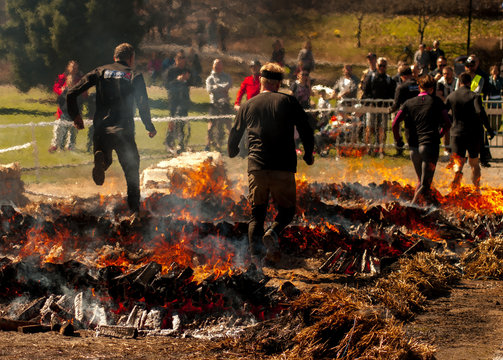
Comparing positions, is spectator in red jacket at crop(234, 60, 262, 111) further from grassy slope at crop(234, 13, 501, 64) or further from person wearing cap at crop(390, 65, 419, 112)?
grassy slope at crop(234, 13, 501, 64)

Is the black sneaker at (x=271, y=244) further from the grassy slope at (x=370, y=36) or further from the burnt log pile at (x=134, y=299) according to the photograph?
the grassy slope at (x=370, y=36)

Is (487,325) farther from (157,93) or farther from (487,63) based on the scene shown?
(487,63)

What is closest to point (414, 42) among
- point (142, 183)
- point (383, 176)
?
point (383, 176)

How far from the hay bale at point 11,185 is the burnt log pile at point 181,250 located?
112 cm

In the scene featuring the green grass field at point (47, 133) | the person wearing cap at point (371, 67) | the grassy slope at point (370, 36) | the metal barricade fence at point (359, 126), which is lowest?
the green grass field at point (47, 133)

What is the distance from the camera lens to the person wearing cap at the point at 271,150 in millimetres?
7487

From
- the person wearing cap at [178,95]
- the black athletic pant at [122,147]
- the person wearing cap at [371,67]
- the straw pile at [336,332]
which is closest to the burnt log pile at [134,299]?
→ the straw pile at [336,332]

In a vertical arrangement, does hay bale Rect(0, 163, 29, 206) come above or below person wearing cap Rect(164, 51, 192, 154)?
below

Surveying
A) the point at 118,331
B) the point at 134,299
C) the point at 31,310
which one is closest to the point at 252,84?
the point at 134,299

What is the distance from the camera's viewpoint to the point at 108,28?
27141 mm

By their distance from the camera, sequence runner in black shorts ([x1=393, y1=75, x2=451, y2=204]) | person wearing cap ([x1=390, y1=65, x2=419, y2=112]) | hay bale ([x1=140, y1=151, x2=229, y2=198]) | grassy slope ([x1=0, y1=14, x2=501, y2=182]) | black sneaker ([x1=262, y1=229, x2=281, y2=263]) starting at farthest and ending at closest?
grassy slope ([x1=0, y1=14, x2=501, y2=182])
person wearing cap ([x1=390, y1=65, x2=419, y2=112])
hay bale ([x1=140, y1=151, x2=229, y2=198])
runner in black shorts ([x1=393, y1=75, x2=451, y2=204])
black sneaker ([x1=262, y1=229, x2=281, y2=263])

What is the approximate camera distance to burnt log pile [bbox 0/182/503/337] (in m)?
6.22

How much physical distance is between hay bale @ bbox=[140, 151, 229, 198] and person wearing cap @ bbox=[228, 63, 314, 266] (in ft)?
10.6

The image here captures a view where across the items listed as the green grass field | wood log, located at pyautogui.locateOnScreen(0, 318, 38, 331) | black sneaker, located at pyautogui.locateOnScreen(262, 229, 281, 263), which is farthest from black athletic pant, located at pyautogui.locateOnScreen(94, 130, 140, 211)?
the green grass field
